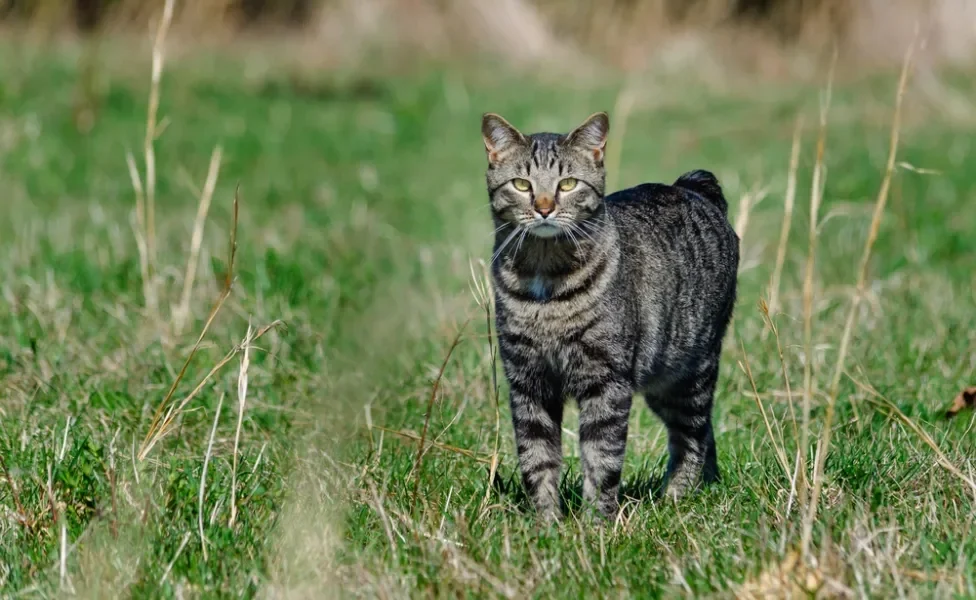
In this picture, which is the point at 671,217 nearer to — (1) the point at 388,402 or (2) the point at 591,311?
(2) the point at 591,311

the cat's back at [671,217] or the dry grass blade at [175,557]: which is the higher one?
the cat's back at [671,217]

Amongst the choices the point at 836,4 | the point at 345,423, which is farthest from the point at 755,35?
the point at 345,423

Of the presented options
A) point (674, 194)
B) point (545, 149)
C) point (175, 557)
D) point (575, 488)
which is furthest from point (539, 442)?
point (175, 557)

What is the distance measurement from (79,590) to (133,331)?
2224 millimetres

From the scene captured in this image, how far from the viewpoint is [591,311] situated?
343cm

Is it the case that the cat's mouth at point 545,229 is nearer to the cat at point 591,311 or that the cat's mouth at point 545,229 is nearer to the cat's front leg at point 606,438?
the cat at point 591,311

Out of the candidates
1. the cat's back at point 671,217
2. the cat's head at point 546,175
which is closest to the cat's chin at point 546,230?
the cat's head at point 546,175

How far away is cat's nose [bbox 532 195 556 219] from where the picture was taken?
3.45 metres

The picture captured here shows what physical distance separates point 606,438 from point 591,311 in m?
0.35

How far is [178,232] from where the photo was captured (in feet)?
22.3

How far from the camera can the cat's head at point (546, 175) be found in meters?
3.48

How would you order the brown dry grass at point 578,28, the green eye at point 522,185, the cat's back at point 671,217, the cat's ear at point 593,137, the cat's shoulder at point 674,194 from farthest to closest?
1. the brown dry grass at point 578,28
2. the cat's shoulder at point 674,194
3. the cat's back at point 671,217
4. the cat's ear at point 593,137
5. the green eye at point 522,185

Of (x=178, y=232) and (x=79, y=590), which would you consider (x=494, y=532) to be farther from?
(x=178, y=232)

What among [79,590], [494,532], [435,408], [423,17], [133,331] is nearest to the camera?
[79,590]
